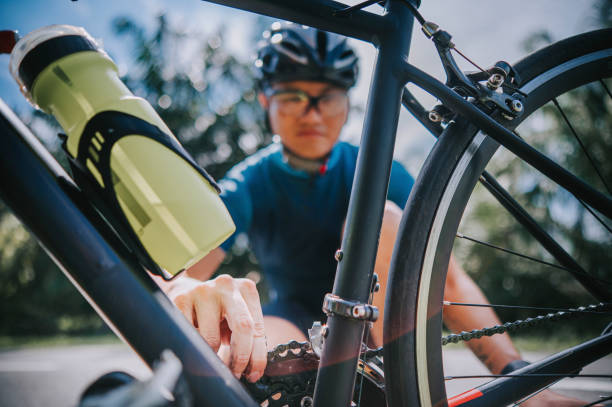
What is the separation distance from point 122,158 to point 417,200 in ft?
1.53

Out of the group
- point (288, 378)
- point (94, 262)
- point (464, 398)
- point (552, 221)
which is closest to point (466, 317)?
point (464, 398)

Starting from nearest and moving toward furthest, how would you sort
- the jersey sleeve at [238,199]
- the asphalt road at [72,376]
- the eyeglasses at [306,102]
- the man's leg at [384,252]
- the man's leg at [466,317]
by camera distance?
the man's leg at [466,317], the man's leg at [384,252], the jersey sleeve at [238,199], the eyeglasses at [306,102], the asphalt road at [72,376]

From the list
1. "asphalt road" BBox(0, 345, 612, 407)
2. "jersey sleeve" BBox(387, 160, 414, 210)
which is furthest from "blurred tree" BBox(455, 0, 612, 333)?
"jersey sleeve" BBox(387, 160, 414, 210)

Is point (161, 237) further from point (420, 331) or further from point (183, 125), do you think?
point (183, 125)

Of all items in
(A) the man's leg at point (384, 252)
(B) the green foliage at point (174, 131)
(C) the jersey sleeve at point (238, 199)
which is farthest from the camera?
(B) the green foliage at point (174, 131)

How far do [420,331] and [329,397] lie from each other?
0.19 m

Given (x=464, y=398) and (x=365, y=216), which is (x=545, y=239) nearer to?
(x=464, y=398)

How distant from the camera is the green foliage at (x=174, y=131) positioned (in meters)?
7.47

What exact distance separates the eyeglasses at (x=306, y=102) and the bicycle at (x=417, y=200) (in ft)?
2.62

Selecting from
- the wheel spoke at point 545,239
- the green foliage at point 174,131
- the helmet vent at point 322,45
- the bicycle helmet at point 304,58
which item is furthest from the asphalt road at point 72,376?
the green foliage at point 174,131

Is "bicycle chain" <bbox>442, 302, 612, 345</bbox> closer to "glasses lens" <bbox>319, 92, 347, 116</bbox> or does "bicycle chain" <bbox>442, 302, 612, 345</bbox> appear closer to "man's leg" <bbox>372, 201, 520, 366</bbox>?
"man's leg" <bbox>372, 201, 520, 366</bbox>

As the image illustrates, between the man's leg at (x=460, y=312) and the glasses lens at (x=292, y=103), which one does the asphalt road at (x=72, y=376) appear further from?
the glasses lens at (x=292, y=103)

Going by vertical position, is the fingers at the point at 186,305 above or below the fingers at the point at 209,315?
above

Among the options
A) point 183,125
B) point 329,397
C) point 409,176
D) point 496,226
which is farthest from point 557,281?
point 183,125
